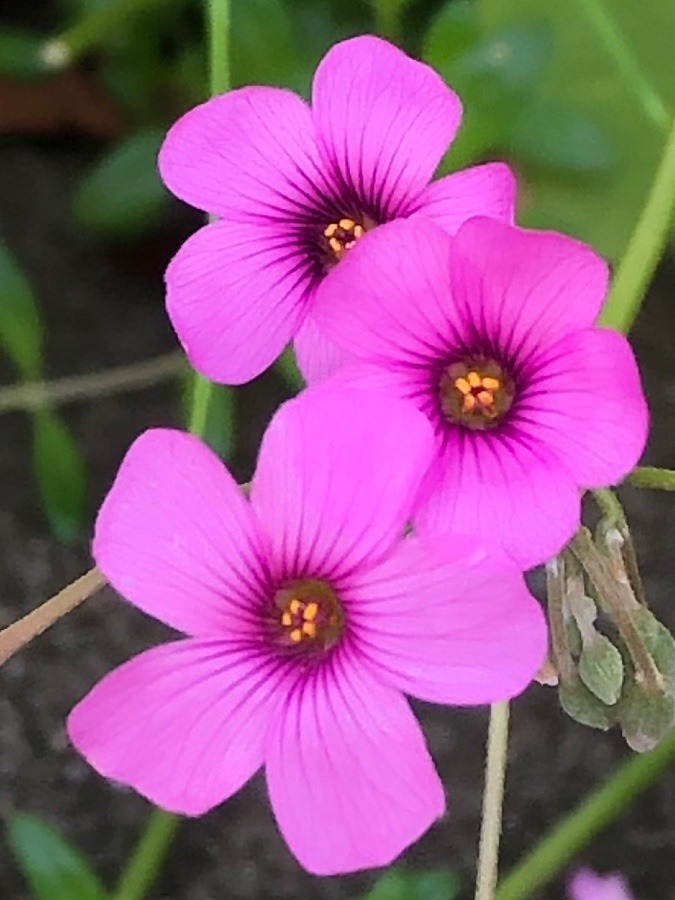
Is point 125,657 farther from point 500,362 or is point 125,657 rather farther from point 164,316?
point 500,362

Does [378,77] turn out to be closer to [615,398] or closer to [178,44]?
[615,398]

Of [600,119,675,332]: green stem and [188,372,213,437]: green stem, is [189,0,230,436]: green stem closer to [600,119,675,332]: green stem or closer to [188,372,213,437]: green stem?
[188,372,213,437]: green stem

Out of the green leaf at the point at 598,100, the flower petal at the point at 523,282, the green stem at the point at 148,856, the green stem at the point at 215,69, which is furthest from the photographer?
the green leaf at the point at 598,100

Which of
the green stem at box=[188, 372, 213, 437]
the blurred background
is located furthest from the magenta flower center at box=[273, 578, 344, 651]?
the blurred background

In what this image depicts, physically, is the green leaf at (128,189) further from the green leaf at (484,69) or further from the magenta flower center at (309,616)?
the magenta flower center at (309,616)

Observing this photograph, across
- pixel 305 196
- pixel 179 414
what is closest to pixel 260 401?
pixel 179 414

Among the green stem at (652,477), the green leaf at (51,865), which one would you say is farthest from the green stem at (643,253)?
the green leaf at (51,865)
